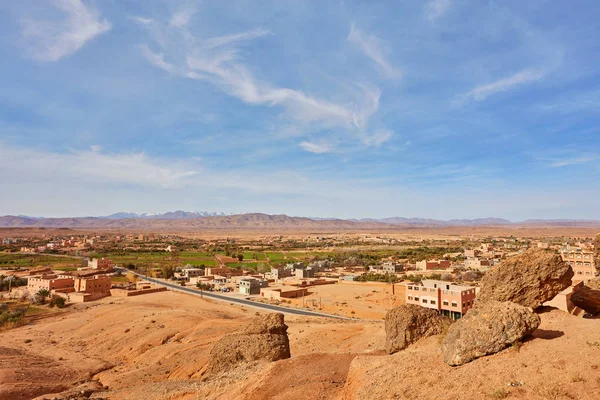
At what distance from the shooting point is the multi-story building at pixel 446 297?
4300cm

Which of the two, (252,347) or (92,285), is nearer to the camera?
(252,347)

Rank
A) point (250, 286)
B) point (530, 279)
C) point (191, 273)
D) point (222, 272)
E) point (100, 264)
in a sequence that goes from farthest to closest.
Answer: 1. point (100, 264)
2. point (222, 272)
3. point (191, 273)
4. point (250, 286)
5. point (530, 279)

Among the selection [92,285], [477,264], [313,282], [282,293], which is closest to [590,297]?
[282,293]

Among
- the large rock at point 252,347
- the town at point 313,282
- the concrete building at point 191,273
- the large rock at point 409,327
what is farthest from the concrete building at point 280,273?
the large rock at point 409,327

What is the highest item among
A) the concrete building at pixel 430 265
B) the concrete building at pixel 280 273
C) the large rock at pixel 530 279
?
the large rock at pixel 530 279

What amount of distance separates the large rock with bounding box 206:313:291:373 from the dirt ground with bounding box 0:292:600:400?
3.85ft

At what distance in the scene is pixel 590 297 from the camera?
17.3 metres

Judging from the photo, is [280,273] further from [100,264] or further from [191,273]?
[100,264]

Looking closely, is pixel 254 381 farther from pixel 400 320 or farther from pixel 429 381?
pixel 429 381

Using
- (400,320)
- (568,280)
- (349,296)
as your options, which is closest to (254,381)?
(400,320)

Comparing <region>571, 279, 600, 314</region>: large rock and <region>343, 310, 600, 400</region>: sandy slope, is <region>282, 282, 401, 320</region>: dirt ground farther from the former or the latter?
<region>343, 310, 600, 400</region>: sandy slope

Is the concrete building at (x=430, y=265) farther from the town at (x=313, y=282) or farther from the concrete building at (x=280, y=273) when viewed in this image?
the concrete building at (x=280, y=273)

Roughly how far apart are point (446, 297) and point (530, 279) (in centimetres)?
3123

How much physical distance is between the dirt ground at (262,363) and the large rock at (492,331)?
1.00 ft
